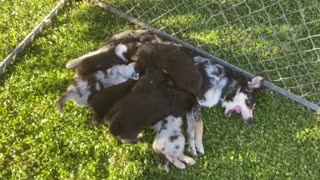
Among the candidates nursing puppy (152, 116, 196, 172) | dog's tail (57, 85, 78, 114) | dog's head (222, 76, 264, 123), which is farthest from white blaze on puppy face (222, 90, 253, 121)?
dog's tail (57, 85, 78, 114)

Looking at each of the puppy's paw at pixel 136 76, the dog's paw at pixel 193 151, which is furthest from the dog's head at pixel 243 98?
the puppy's paw at pixel 136 76

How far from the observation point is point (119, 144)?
452cm

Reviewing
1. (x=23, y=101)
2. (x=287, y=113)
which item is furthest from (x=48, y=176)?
(x=287, y=113)

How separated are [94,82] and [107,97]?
0.23 metres

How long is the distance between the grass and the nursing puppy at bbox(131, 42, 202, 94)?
17.4 inches

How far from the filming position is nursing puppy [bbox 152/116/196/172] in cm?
434

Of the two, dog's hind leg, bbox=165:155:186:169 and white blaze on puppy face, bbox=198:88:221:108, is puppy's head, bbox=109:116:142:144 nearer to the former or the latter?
dog's hind leg, bbox=165:155:186:169

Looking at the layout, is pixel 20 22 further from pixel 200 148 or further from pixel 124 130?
pixel 200 148

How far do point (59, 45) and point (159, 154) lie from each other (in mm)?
1556

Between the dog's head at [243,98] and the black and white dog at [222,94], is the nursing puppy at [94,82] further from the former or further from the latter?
the dog's head at [243,98]

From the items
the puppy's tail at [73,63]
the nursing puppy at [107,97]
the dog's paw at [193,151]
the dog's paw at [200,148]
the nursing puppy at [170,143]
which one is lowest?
the dog's paw at [200,148]

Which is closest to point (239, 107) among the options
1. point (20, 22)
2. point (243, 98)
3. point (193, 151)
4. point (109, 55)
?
point (243, 98)

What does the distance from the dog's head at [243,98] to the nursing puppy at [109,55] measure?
88 cm

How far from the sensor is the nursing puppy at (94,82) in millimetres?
4480
